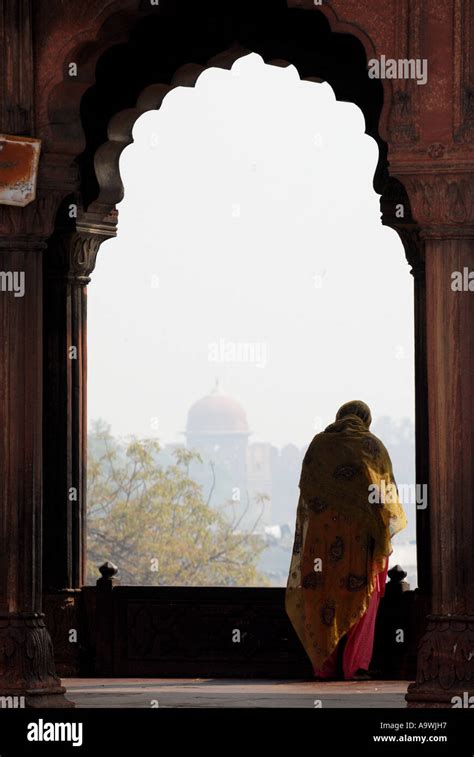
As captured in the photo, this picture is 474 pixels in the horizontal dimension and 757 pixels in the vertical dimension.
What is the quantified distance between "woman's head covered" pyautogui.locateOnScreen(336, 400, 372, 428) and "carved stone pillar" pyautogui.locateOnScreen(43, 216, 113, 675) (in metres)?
1.62

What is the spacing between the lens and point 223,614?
1288cm

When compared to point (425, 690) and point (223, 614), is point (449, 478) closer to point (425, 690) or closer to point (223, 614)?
point (425, 690)

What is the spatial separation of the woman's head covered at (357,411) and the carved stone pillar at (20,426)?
9.11 feet

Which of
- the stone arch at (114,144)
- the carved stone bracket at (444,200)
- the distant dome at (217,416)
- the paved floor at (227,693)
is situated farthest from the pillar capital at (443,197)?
the distant dome at (217,416)

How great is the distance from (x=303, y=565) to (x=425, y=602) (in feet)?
2.43

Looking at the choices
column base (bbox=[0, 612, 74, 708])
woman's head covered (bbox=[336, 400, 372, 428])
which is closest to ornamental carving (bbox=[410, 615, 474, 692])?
column base (bbox=[0, 612, 74, 708])

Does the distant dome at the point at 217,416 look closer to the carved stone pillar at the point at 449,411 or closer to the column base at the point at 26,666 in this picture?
the column base at the point at 26,666

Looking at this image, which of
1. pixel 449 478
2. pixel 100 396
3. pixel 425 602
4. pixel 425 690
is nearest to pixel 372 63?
pixel 449 478

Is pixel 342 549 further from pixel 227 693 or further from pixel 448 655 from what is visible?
pixel 448 655

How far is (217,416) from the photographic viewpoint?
88.6 m

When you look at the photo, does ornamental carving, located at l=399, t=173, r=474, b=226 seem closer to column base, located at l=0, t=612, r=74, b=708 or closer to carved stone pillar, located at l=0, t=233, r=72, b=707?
carved stone pillar, located at l=0, t=233, r=72, b=707

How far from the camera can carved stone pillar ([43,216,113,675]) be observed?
1282 cm

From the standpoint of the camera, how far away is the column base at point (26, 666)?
10.1 m
